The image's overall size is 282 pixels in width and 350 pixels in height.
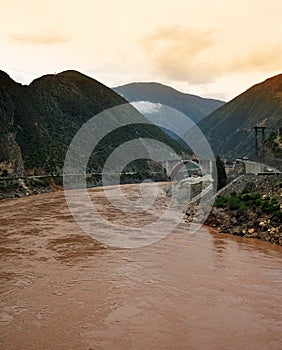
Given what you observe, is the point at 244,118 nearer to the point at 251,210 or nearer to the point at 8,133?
the point at 8,133

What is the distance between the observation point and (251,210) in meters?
21.8

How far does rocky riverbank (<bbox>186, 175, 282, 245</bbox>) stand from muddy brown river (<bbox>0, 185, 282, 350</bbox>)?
1.21m

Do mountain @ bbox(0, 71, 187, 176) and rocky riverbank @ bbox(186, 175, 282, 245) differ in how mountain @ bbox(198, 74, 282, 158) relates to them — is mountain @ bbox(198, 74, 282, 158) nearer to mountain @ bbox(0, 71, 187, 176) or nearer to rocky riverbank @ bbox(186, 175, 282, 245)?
A: mountain @ bbox(0, 71, 187, 176)

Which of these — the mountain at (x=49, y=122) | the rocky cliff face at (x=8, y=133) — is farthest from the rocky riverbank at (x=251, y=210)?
the mountain at (x=49, y=122)

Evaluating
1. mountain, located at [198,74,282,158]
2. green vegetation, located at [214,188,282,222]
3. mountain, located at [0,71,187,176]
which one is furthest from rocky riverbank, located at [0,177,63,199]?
mountain, located at [198,74,282,158]

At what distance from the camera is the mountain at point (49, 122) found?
185 feet

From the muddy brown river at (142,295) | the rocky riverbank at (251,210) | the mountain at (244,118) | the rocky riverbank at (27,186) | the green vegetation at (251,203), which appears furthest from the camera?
the mountain at (244,118)

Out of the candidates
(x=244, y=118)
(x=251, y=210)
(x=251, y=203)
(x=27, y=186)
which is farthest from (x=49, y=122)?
(x=244, y=118)

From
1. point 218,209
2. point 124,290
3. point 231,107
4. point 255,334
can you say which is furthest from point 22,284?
point 231,107

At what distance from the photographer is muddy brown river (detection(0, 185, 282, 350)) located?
29.6 ft

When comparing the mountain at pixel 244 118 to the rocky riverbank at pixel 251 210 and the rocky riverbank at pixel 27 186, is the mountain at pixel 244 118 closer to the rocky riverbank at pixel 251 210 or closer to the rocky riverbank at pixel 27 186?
the rocky riverbank at pixel 27 186

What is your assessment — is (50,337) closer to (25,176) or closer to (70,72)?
(25,176)

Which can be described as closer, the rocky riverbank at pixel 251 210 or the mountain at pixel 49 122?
the rocky riverbank at pixel 251 210

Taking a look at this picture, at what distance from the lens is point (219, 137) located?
140250 millimetres
